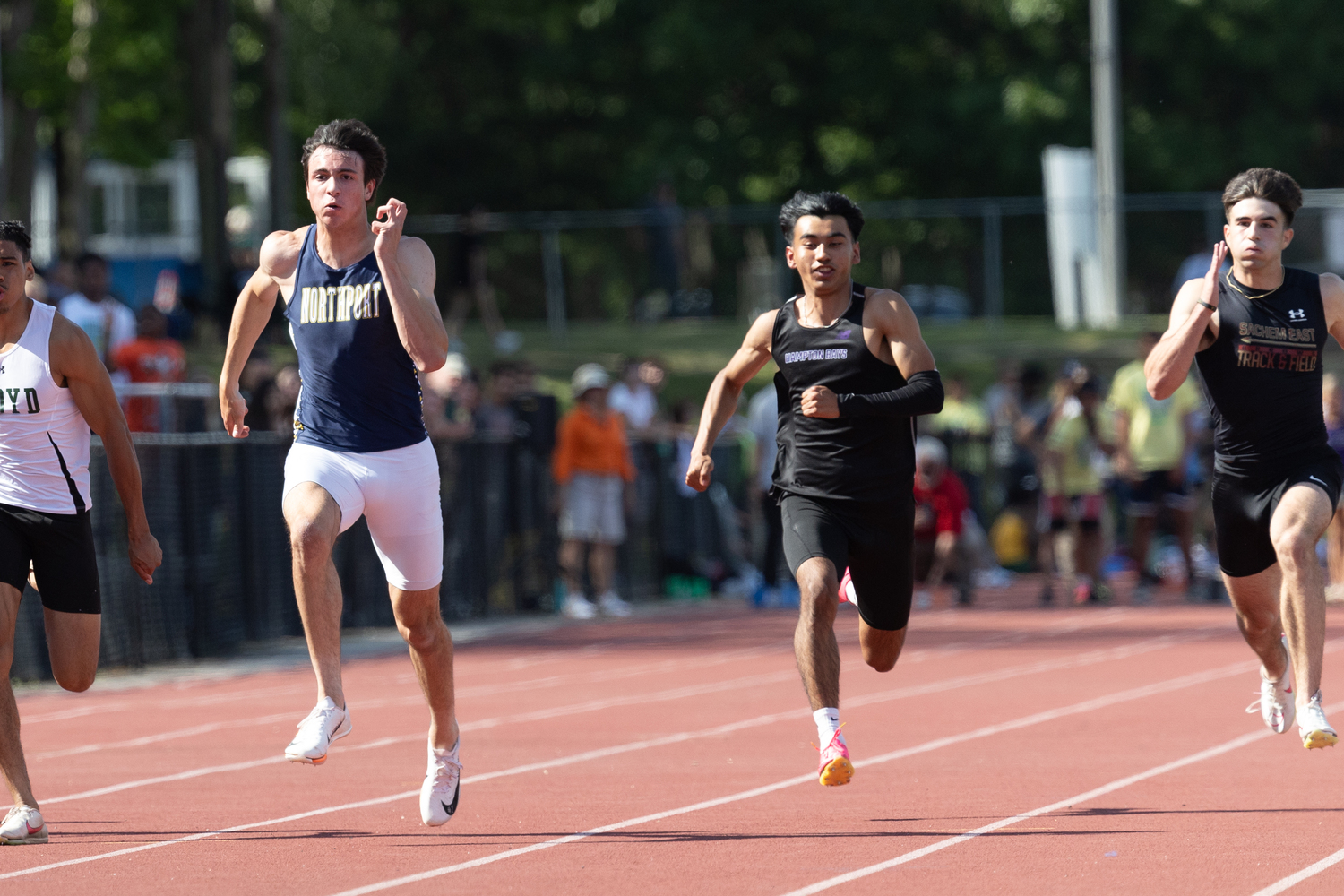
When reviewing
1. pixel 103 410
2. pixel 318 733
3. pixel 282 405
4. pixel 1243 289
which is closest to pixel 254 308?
pixel 103 410

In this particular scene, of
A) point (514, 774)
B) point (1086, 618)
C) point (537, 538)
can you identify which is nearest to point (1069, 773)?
point (514, 774)

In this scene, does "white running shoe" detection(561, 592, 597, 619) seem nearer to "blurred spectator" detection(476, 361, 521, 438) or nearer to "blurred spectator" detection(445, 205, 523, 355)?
"blurred spectator" detection(476, 361, 521, 438)

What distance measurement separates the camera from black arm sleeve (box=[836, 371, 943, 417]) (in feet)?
25.2

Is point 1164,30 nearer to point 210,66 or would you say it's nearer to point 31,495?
point 210,66

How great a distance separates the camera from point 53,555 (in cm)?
715

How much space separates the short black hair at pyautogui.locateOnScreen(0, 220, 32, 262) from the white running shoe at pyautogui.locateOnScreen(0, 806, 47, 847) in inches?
73.1

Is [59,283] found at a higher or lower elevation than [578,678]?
higher

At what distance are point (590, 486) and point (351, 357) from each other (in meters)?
11.4

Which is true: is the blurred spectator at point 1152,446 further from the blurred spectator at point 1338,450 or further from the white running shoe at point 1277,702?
the white running shoe at point 1277,702

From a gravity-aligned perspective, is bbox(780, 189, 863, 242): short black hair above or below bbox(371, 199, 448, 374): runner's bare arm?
above

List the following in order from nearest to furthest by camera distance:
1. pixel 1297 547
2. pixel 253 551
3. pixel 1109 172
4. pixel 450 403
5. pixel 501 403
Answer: pixel 1297 547
pixel 253 551
pixel 450 403
pixel 501 403
pixel 1109 172

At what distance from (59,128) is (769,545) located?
20.1 m

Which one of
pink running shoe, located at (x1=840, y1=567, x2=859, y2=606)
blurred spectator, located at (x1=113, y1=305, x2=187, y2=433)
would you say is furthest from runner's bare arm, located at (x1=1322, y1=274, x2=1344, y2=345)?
blurred spectator, located at (x1=113, y1=305, x2=187, y2=433)

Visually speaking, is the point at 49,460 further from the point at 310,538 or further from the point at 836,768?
the point at 836,768
